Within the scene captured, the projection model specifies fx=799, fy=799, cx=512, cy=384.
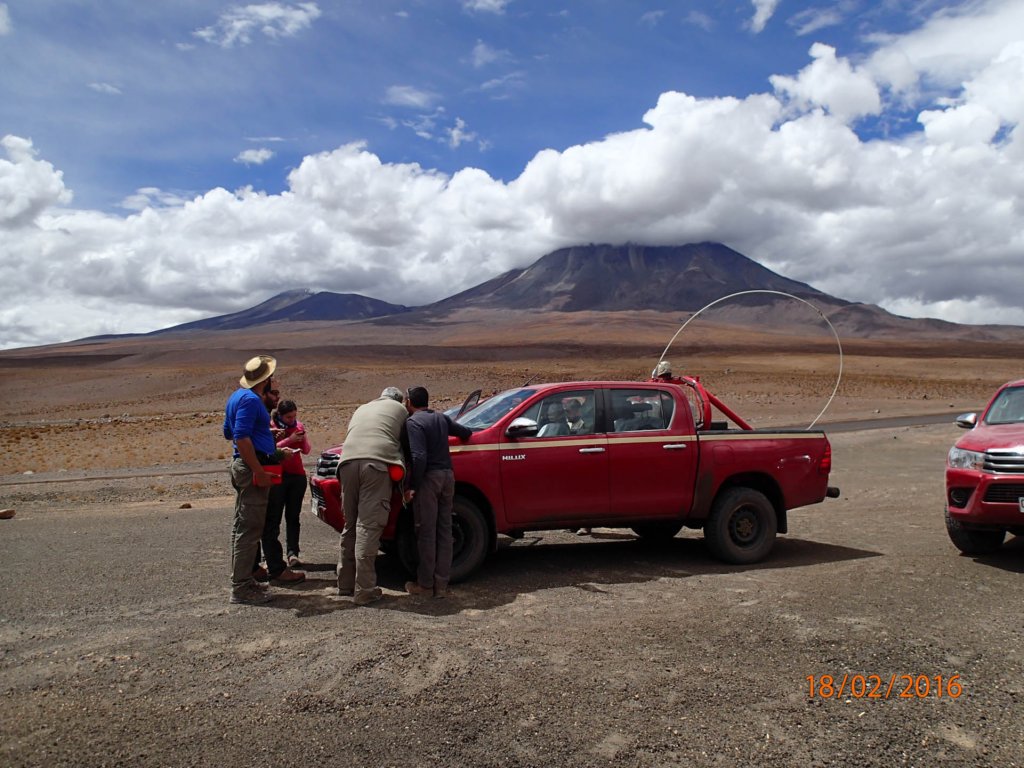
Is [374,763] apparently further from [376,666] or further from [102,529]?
[102,529]

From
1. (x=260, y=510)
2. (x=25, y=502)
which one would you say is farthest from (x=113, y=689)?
(x=25, y=502)

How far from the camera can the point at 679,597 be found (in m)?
6.49

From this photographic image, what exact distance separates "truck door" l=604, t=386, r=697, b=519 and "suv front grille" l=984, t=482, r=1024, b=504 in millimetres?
2654

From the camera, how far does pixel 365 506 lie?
21.0 ft

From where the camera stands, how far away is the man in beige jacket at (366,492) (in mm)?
6320

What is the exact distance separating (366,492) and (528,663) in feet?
7.01

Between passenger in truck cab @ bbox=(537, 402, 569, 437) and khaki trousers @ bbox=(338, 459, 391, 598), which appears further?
passenger in truck cab @ bbox=(537, 402, 569, 437)

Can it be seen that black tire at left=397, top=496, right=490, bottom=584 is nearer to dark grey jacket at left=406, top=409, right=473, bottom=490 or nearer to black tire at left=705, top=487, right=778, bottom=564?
dark grey jacket at left=406, top=409, right=473, bottom=490

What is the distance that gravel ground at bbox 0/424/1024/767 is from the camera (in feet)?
12.8

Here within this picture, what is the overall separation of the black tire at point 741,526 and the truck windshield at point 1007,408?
9.37 feet

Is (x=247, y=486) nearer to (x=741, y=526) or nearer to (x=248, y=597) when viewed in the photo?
(x=248, y=597)
